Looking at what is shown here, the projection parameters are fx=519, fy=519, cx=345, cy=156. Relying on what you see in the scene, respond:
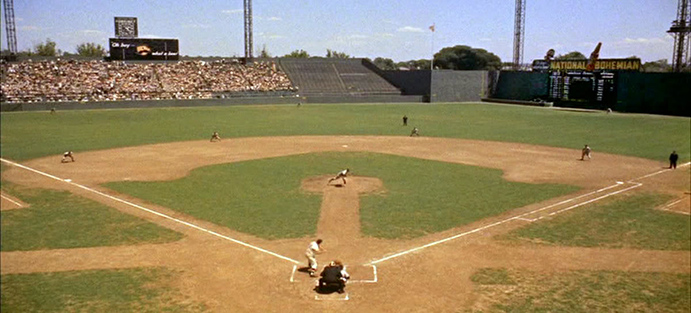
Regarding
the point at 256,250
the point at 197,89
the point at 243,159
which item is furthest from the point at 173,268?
the point at 197,89

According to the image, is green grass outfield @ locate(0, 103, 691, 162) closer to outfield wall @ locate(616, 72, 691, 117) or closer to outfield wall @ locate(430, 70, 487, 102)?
outfield wall @ locate(616, 72, 691, 117)

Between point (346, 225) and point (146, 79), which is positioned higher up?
point (146, 79)

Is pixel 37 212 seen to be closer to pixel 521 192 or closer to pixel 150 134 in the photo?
pixel 521 192

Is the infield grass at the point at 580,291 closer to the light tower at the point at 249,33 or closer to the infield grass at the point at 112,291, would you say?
the infield grass at the point at 112,291

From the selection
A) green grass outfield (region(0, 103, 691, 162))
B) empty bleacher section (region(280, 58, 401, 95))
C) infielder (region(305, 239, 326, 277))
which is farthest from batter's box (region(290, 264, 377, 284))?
empty bleacher section (region(280, 58, 401, 95))

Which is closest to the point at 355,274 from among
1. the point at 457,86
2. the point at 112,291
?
the point at 112,291

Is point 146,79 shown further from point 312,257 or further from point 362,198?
point 312,257

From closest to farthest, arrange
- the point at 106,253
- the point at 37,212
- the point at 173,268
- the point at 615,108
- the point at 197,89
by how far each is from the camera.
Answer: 1. the point at 173,268
2. the point at 106,253
3. the point at 37,212
4. the point at 615,108
5. the point at 197,89
